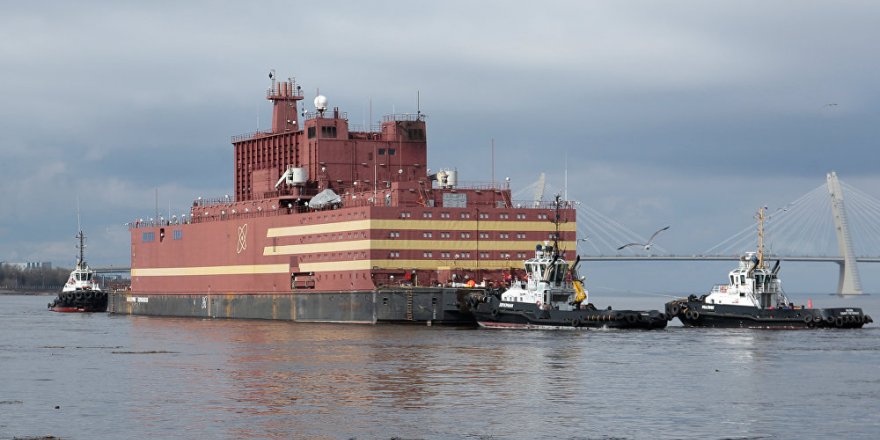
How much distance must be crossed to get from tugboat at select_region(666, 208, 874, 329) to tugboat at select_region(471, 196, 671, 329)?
369cm

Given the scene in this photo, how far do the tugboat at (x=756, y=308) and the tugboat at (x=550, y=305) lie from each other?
12.1ft

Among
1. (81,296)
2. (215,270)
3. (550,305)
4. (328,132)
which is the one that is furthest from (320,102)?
(81,296)

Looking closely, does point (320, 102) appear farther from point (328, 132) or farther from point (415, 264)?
point (415, 264)

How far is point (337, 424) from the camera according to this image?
122 ft

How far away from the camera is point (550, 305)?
7462 cm

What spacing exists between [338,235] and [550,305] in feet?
59.7

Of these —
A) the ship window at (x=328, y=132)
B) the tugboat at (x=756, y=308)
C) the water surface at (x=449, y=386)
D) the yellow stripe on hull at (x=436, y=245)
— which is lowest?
the water surface at (x=449, y=386)

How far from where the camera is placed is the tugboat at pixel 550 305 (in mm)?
74000

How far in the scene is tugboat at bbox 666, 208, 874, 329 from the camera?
77.2 m

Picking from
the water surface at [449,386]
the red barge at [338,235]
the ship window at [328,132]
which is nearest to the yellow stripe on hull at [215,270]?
the red barge at [338,235]

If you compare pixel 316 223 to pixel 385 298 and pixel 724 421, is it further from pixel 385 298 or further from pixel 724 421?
pixel 724 421

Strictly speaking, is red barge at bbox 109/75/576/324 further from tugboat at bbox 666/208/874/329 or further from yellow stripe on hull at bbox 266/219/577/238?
tugboat at bbox 666/208/874/329

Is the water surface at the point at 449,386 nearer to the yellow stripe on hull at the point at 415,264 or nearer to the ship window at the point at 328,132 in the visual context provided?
the yellow stripe on hull at the point at 415,264

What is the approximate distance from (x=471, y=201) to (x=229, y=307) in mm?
25347
